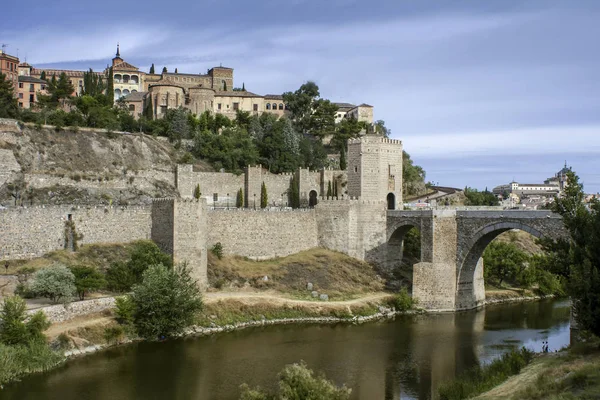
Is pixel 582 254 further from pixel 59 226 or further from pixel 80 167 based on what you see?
pixel 80 167

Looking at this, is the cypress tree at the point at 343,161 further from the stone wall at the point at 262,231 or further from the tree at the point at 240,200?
the stone wall at the point at 262,231

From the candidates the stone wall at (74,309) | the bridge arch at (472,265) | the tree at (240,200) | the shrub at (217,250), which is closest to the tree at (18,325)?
the stone wall at (74,309)

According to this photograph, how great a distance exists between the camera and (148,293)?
2486 centimetres

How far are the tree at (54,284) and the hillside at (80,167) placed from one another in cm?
1087

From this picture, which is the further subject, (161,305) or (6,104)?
(6,104)

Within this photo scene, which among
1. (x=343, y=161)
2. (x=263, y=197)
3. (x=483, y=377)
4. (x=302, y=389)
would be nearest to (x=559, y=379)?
(x=483, y=377)

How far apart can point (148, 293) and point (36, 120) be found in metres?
22.2

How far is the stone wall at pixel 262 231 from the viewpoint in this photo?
109 ft

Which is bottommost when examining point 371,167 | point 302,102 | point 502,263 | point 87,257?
point 502,263

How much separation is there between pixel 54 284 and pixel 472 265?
802 inches

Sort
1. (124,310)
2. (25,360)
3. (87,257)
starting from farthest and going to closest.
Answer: (87,257) → (124,310) → (25,360)

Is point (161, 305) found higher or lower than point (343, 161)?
lower

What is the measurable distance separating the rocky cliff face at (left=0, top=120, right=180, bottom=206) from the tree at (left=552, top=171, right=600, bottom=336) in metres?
23.0

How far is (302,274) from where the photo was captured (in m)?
33.1
